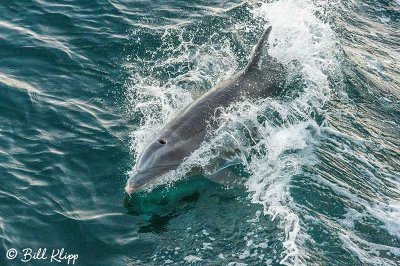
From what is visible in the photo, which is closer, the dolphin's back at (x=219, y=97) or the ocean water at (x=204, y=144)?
the ocean water at (x=204, y=144)

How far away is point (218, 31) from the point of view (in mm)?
16594

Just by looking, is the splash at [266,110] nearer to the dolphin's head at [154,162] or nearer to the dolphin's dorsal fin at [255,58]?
the dolphin's head at [154,162]

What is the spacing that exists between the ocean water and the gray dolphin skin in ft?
0.79

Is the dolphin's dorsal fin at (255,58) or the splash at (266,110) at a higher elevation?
the dolphin's dorsal fin at (255,58)

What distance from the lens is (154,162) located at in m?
11.1

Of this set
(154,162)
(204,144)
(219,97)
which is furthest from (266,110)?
(154,162)

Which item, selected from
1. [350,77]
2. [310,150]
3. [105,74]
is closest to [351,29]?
[350,77]

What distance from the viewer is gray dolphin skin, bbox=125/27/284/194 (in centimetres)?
1105

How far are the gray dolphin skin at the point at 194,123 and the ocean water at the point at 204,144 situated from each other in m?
0.24

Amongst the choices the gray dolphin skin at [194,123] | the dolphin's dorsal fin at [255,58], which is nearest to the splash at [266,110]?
the gray dolphin skin at [194,123]

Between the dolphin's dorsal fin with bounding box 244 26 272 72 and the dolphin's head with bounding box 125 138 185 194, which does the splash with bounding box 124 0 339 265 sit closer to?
the dolphin's head with bounding box 125 138 185 194

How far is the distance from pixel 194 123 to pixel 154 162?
1278mm

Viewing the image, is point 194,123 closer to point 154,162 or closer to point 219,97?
point 219,97

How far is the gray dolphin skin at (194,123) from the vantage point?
11047 millimetres
